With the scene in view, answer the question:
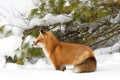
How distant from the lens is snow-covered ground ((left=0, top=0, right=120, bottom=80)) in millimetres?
6371

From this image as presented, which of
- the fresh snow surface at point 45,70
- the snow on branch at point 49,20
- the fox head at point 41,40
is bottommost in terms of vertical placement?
the fresh snow surface at point 45,70

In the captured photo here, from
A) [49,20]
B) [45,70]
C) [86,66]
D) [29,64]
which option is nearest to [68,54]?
[86,66]

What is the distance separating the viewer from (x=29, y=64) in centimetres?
857

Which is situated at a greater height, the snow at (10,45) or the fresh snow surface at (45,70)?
the snow at (10,45)

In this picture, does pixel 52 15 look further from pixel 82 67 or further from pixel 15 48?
pixel 82 67

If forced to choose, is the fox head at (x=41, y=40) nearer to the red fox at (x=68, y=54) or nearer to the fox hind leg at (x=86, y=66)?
the red fox at (x=68, y=54)

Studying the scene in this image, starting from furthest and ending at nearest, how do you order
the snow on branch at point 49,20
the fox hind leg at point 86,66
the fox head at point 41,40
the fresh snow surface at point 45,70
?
the snow on branch at point 49,20 → the fox head at point 41,40 → the fox hind leg at point 86,66 → the fresh snow surface at point 45,70

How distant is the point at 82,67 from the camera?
6.64 m

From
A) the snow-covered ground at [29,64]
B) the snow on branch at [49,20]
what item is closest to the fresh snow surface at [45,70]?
the snow-covered ground at [29,64]

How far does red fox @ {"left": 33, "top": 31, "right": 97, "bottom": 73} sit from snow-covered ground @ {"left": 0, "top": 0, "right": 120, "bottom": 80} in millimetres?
124

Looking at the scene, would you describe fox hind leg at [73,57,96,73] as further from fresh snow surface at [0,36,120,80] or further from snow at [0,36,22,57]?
snow at [0,36,22,57]

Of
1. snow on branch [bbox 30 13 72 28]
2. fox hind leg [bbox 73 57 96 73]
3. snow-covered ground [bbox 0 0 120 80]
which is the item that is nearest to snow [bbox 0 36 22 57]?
snow-covered ground [bbox 0 0 120 80]

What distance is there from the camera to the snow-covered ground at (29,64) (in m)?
6.37

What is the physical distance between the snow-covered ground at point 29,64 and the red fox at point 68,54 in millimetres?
124
